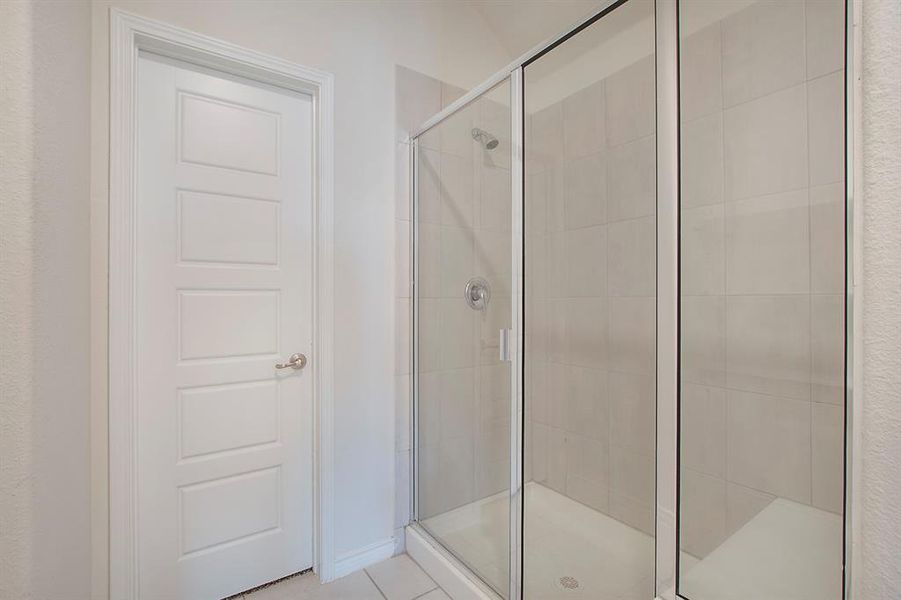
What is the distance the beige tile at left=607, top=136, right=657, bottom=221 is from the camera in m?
1.42

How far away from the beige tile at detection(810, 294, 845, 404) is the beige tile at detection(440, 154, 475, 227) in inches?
47.8

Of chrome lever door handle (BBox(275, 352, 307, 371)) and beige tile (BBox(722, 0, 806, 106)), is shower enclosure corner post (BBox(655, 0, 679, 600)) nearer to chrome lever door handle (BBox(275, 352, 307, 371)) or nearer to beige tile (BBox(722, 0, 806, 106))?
beige tile (BBox(722, 0, 806, 106))

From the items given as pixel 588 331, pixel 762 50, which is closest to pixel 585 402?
pixel 588 331

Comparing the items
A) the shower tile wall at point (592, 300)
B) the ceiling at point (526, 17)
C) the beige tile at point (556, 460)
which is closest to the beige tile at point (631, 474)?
the shower tile wall at point (592, 300)

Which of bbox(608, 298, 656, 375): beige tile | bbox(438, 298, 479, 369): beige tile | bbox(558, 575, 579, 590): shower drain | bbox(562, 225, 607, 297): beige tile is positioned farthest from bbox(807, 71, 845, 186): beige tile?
bbox(558, 575, 579, 590): shower drain

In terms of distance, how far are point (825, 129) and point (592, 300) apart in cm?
94

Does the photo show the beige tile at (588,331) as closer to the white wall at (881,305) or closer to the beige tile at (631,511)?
the beige tile at (631,511)

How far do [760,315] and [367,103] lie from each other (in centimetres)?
181

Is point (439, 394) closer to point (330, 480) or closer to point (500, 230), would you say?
point (330, 480)

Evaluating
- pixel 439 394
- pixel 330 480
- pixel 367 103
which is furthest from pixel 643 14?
pixel 330 480

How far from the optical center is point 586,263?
1883 millimetres

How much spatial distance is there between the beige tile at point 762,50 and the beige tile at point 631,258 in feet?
1.81

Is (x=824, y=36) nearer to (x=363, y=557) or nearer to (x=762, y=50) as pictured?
(x=762, y=50)

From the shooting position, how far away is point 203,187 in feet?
5.50
